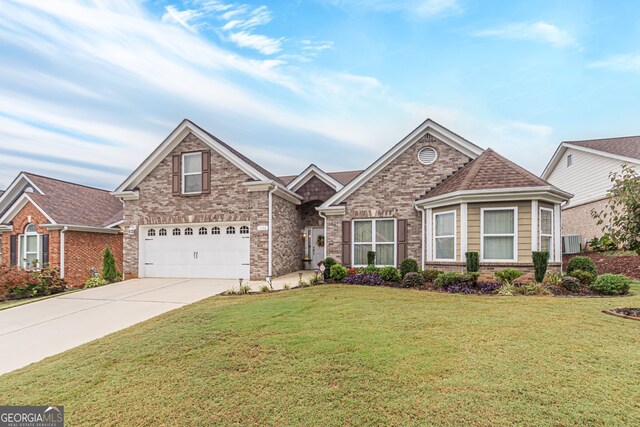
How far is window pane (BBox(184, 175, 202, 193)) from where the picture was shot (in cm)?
1416

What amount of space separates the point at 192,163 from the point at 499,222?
40.7 ft

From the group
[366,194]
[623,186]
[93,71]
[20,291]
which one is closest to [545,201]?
[623,186]

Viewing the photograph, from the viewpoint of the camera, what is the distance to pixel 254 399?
3.44 metres

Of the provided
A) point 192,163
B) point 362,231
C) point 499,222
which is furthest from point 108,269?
point 499,222

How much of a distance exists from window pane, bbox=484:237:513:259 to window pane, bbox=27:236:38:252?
20.0 metres

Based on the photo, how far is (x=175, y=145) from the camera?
1441cm

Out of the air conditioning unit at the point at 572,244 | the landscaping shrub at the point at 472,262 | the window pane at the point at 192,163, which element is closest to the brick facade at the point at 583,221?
the air conditioning unit at the point at 572,244

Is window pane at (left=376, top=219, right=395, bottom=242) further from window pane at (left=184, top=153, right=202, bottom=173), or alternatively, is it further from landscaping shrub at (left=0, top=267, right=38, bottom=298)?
landscaping shrub at (left=0, top=267, right=38, bottom=298)

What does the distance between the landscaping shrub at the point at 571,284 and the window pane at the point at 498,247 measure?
5.02ft

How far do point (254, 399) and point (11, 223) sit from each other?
19708mm

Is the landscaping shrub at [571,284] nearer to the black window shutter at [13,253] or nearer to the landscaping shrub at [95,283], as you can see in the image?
the landscaping shrub at [95,283]

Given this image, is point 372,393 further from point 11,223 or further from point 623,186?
point 11,223

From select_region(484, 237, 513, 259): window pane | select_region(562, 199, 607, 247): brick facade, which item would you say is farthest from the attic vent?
select_region(562, 199, 607, 247): brick facade

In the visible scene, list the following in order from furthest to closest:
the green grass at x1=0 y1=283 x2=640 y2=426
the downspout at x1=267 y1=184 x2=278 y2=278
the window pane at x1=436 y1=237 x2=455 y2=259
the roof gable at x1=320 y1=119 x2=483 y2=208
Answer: the downspout at x1=267 y1=184 x2=278 y2=278 → the roof gable at x1=320 y1=119 x2=483 y2=208 → the window pane at x1=436 y1=237 x2=455 y2=259 → the green grass at x1=0 y1=283 x2=640 y2=426
